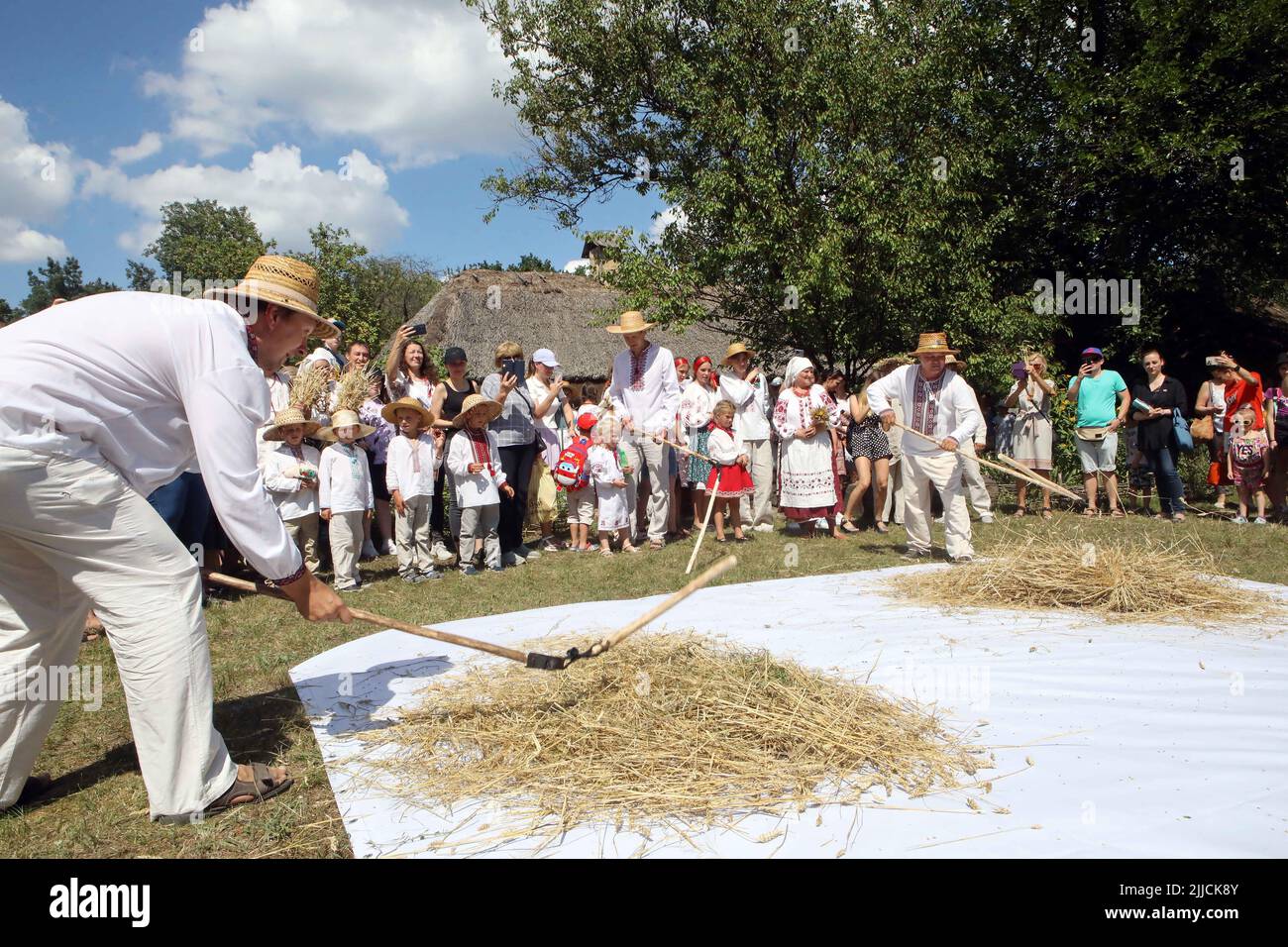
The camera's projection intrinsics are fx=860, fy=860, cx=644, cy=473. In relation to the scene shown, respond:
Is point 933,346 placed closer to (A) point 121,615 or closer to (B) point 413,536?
(B) point 413,536

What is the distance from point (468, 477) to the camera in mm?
7180

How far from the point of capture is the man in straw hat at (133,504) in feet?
8.75

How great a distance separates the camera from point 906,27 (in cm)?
1299

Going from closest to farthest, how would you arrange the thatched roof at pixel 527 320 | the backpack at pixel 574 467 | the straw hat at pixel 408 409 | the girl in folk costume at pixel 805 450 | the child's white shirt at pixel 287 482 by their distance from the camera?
the child's white shirt at pixel 287 482 → the straw hat at pixel 408 409 → the backpack at pixel 574 467 → the girl in folk costume at pixel 805 450 → the thatched roof at pixel 527 320

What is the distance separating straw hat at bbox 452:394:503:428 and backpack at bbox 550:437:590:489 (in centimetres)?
97

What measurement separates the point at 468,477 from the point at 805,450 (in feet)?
11.3

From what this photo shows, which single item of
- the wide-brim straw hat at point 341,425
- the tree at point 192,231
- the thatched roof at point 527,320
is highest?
the tree at point 192,231

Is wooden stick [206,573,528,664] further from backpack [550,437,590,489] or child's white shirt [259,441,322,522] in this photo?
backpack [550,437,590,489]

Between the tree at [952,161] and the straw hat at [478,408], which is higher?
the tree at [952,161]

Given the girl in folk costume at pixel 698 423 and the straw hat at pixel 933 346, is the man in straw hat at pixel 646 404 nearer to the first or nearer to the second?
the girl in folk costume at pixel 698 423

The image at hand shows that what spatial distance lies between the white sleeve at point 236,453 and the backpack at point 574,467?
520 cm

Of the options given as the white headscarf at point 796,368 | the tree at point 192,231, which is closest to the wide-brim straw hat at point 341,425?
the white headscarf at point 796,368
